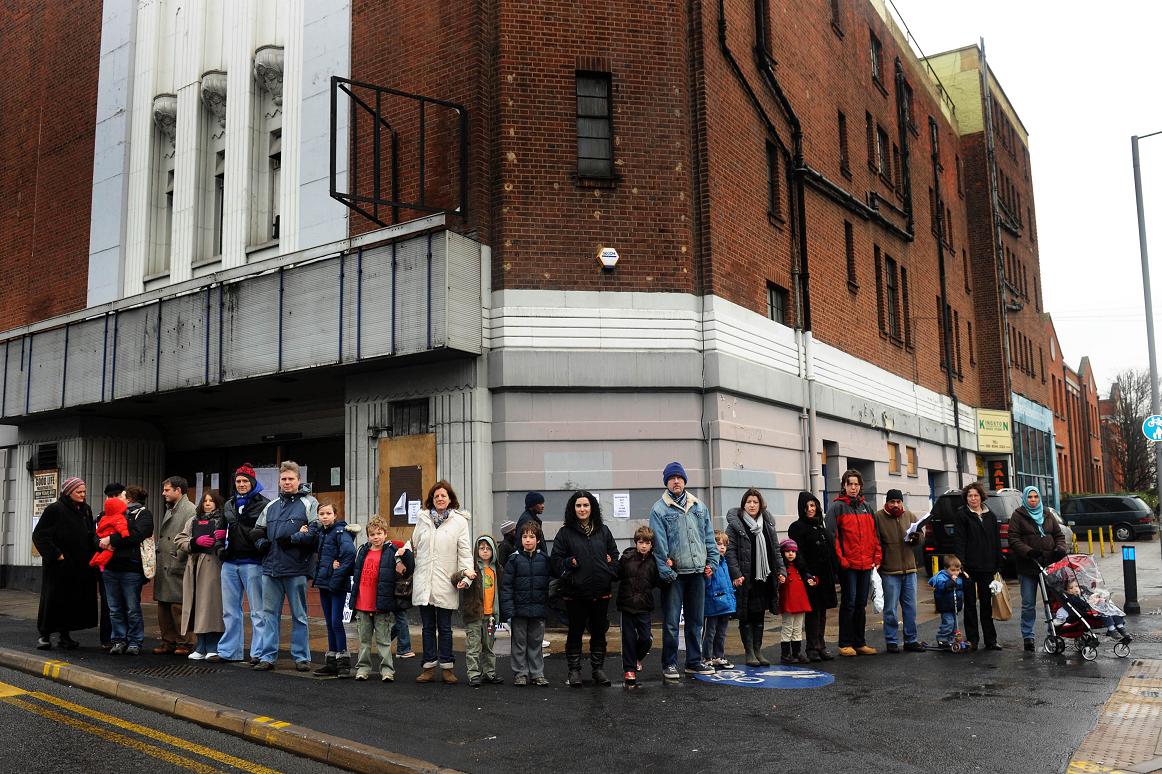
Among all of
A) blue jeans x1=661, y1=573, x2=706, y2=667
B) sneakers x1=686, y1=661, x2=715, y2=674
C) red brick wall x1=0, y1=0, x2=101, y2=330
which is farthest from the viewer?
red brick wall x1=0, y1=0, x2=101, y2=330

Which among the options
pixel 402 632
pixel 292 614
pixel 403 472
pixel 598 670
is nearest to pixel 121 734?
pixel 292 614

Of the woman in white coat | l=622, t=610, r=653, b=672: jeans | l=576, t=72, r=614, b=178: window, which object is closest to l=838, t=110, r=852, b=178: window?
l=576, t=72, r=614, b=178: window

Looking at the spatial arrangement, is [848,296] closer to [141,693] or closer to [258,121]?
[258,121]

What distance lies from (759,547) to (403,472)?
6131 millimetres

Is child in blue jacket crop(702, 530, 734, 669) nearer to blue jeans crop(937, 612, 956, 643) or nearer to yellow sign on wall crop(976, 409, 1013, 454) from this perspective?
blue jeans crop(937, 612, 956, 643)

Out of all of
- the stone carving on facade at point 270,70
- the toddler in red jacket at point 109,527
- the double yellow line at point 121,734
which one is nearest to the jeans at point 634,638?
the double yellow line at point 121,734

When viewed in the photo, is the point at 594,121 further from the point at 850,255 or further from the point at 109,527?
the point at 109,527

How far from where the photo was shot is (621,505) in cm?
1420

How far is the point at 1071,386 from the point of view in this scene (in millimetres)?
60531

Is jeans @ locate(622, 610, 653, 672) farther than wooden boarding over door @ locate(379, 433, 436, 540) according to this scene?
No

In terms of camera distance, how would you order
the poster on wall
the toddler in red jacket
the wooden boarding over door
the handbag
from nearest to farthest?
the toddler in red jacket, the handbag, the wooden boarding over door, the poster on wall

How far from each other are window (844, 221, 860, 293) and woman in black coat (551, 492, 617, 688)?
1336 centimetres

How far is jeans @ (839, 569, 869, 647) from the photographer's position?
11.2m

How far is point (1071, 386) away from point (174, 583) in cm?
6046
